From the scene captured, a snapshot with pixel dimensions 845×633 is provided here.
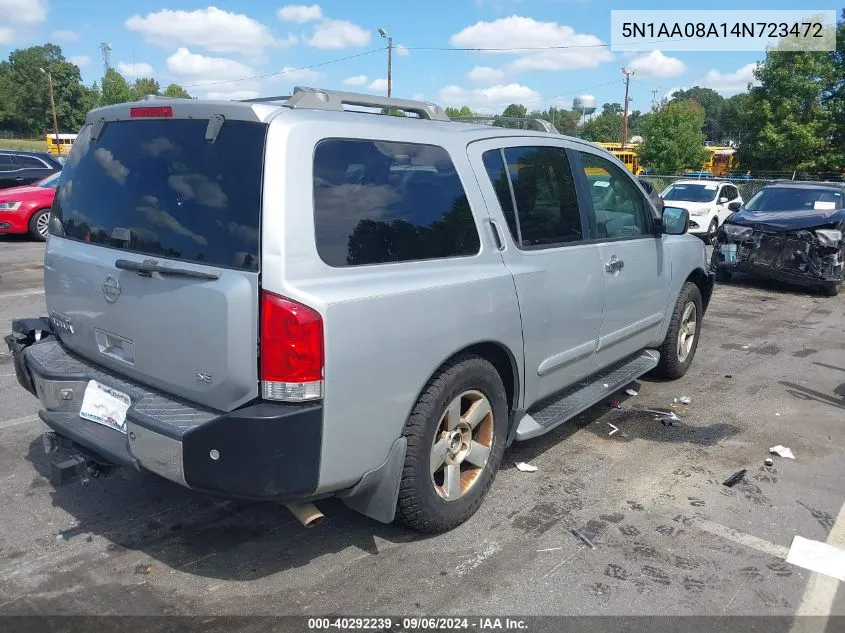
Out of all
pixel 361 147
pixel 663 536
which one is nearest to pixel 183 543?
pixel 361 147

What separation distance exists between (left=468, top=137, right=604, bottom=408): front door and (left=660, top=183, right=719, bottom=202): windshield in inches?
638

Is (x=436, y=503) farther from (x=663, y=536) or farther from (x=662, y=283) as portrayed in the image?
(x=662, y=283)

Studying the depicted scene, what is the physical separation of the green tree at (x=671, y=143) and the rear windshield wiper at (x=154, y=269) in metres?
40.5

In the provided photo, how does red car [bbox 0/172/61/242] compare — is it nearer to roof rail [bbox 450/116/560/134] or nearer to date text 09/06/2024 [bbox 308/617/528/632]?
roof rail [bbox 450/116/560/134]

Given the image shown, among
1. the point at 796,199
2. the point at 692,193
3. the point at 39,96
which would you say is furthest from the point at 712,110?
the point at 796,199

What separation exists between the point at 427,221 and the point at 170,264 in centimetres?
113

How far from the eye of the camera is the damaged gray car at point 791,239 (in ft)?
34.2

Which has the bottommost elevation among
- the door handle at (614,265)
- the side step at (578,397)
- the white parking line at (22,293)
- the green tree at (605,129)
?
the white parking line at (22,293)

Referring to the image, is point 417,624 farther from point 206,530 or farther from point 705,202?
point 705,202

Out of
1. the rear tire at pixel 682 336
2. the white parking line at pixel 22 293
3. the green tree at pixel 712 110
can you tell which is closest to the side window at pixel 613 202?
the rear tire at pixel 682 336

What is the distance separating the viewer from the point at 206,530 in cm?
344

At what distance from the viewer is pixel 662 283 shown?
5.31 metres

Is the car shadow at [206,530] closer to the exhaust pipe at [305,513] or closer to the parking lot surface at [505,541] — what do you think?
the parking lot surface at [505,541]

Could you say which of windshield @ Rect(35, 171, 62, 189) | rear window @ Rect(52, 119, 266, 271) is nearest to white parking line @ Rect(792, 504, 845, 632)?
rear window @ Rect(52, 119, 266, 271)
